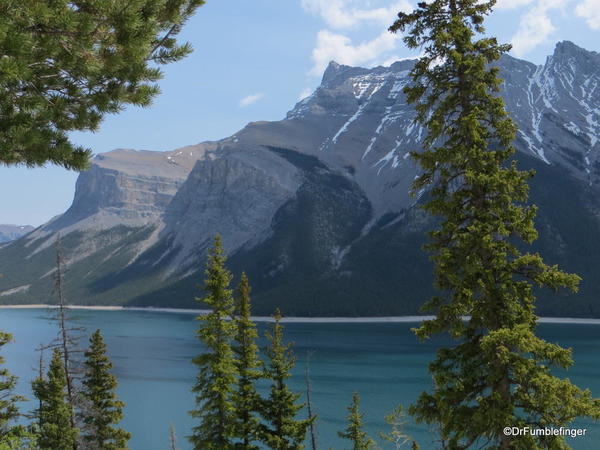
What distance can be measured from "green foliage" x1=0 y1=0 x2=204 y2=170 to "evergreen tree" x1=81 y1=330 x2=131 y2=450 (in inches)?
899

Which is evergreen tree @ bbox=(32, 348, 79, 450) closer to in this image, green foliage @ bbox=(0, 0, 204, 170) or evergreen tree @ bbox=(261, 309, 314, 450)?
evergreen tree @ bbox=(261, 309, 314, 450)

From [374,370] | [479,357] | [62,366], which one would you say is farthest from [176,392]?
[479,357]

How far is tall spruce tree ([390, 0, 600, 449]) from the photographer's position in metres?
12.7

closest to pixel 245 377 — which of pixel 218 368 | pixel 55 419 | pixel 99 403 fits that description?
pixel 218 368

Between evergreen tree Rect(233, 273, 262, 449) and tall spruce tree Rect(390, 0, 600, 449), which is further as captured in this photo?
evergreen tree Rect(233, 273, 262, 449)

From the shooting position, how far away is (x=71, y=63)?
859 centimetres

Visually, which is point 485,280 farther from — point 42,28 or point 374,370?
point 374,370

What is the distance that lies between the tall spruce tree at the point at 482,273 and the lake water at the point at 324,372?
28528mm

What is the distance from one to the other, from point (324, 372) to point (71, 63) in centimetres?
10895

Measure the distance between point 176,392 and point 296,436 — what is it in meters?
73.2

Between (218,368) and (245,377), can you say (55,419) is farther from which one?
(245,377)

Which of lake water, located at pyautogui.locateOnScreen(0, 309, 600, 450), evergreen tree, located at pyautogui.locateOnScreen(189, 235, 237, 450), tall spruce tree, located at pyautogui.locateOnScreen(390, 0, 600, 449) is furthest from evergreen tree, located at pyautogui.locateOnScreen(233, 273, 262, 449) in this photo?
tall spruce tree, located at pyautogui.locateOnScreen(390, 0, 600, 449)

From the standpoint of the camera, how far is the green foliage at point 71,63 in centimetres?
746

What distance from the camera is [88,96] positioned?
31.8 ft
